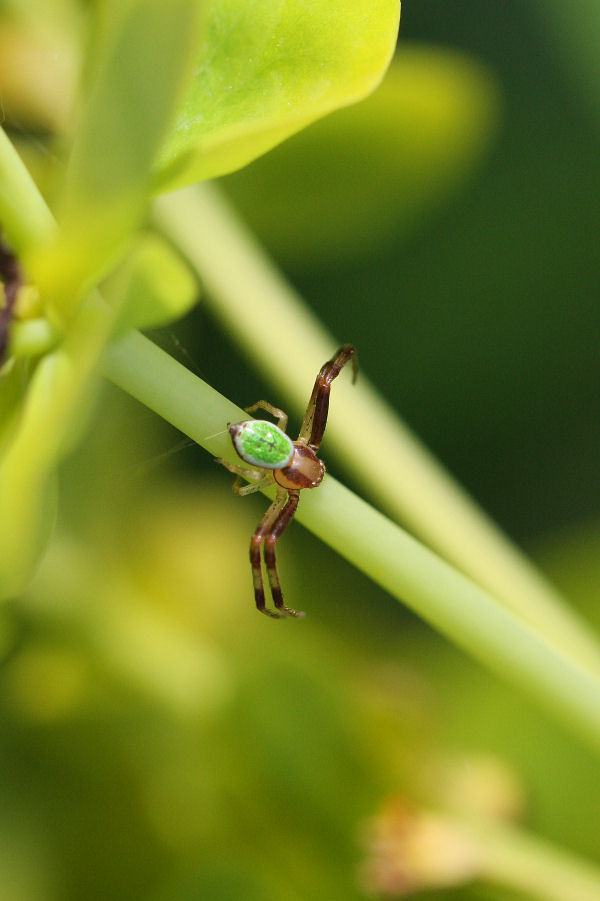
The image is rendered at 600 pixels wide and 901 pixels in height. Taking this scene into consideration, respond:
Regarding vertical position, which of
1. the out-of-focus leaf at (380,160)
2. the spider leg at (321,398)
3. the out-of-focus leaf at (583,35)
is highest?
the out-of-focus leaf at (583,35)

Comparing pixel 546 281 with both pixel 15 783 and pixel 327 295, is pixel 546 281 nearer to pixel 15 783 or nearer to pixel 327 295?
pixel 327 295

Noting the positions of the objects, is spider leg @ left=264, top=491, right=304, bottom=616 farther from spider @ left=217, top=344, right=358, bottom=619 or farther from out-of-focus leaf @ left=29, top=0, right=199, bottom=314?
out-of-focus leaf @ left=29, top=0, right=199, bottom=314

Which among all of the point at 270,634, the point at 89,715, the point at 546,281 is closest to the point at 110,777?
the point at 89,715

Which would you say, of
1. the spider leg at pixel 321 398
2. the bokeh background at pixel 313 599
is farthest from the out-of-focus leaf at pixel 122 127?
the spider leg at pixel 321 398

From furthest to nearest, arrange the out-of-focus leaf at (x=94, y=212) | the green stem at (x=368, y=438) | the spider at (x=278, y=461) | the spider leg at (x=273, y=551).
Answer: the green stem at (x=368, y=438) < the spider leg at (x=273, y=551) < the spider at (x=278, y=461) < the out-of-focus leaf at (x=94, y=212)

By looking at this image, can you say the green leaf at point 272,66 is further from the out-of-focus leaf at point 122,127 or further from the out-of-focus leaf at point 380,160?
the out-of-focus leaf at point 380,160

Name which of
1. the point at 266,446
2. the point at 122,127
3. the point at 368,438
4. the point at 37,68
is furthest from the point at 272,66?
the point at 37,68
